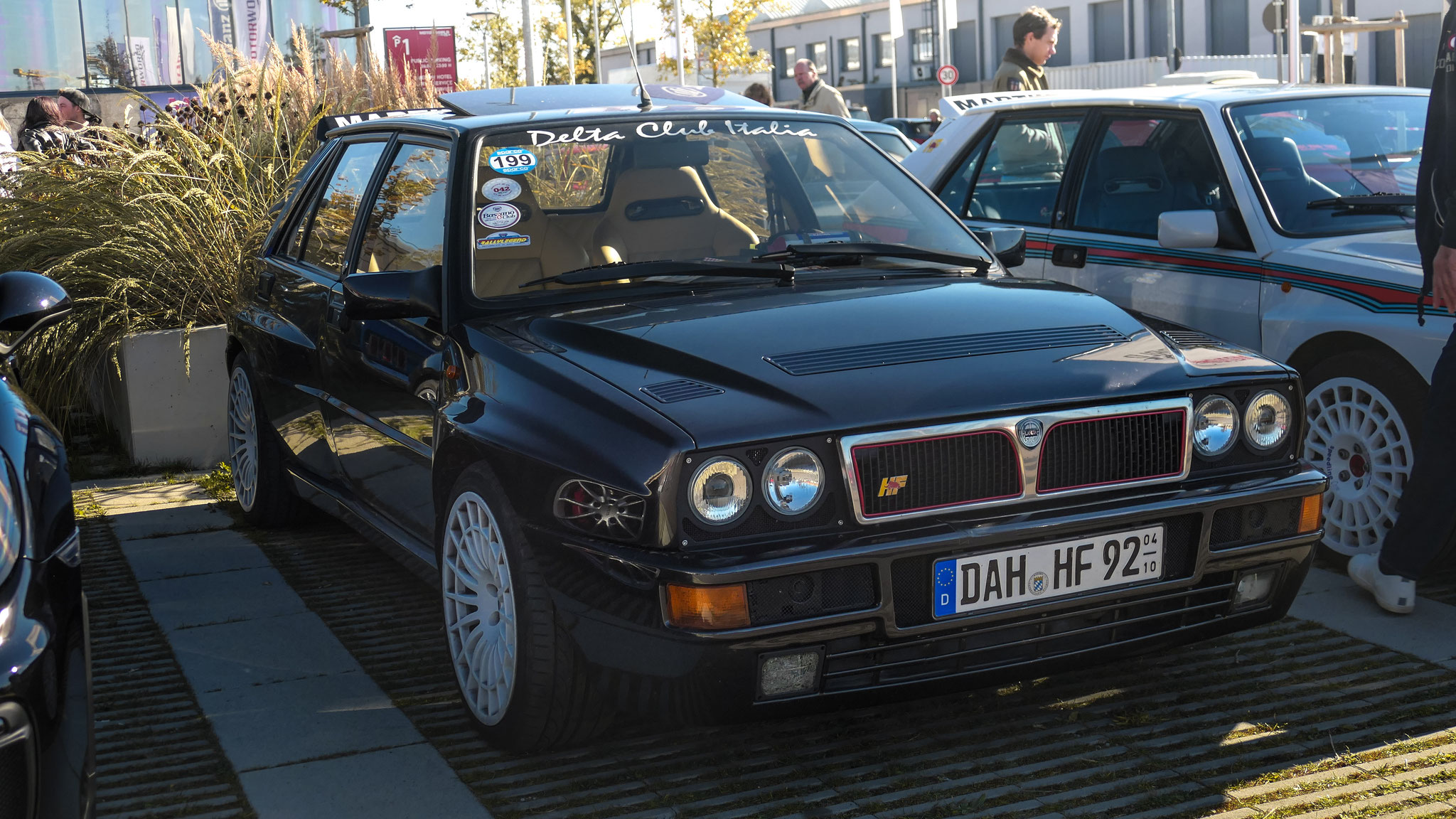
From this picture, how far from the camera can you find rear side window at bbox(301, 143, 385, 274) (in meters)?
4.90

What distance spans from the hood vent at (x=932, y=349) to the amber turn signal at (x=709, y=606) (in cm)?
54

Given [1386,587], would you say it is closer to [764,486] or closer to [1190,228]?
[1190,228]

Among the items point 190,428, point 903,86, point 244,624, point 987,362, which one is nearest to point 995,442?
point 987,362

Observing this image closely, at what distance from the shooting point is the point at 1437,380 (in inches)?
164

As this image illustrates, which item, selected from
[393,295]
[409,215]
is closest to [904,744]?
[393,295]

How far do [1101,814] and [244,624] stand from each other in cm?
290

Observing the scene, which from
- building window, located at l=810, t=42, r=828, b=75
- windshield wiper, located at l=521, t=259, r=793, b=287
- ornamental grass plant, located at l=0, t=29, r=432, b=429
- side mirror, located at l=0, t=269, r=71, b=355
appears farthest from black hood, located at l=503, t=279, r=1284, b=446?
building window, located at l=810, t=42, r=828, b=75

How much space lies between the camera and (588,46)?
61531mm

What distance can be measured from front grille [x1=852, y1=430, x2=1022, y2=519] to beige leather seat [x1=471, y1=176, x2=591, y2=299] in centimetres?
132

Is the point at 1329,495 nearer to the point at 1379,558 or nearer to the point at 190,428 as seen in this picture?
the point at 1379,558

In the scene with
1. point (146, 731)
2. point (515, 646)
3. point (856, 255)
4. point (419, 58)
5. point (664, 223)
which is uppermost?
point (419, 58)

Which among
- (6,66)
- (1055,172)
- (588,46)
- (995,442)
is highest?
(588,46)

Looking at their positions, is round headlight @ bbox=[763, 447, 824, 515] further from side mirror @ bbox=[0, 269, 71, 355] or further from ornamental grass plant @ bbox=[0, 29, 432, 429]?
ornamental grass plant @ bbox=[0, 29, 432, 429]

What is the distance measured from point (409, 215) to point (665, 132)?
2.64 feet
